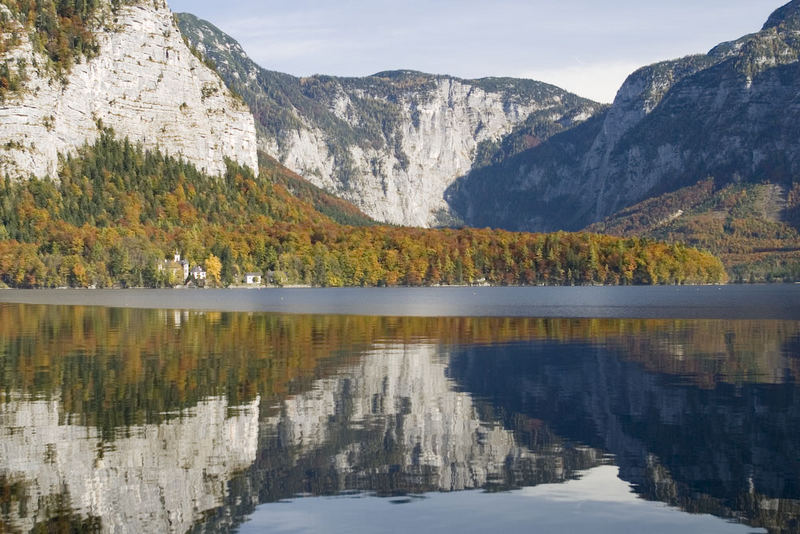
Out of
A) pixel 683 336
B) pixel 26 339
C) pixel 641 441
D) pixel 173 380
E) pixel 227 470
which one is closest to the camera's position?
pixel 227 470

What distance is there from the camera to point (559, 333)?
79688 mm

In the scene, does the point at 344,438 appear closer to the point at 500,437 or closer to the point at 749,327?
the point at 500,437

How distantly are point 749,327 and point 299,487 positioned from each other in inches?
2644

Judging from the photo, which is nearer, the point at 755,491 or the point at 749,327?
the point at 755,491

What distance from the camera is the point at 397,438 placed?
32.8m

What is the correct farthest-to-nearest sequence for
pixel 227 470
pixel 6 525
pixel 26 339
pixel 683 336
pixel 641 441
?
pixel 683 336
pixel 26 339
pixel 641 441
pixel 227 470
pixel 6 525

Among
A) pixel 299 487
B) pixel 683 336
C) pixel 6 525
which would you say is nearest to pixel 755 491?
pixel 299 487

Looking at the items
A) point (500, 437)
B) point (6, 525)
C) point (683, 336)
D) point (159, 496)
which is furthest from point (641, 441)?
point (683, 336)

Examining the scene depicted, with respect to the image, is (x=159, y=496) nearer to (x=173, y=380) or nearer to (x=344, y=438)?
(x=344, y=438)

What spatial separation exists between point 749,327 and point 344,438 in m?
61.5

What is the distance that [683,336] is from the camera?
244 feet

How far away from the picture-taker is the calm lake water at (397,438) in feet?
79.0

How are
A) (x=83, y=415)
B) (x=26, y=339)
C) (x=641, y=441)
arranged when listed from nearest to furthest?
(x=641, y=441), (x=83, y=415), (x=26, y=339)

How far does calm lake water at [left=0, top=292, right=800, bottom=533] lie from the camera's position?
79.0 feet
